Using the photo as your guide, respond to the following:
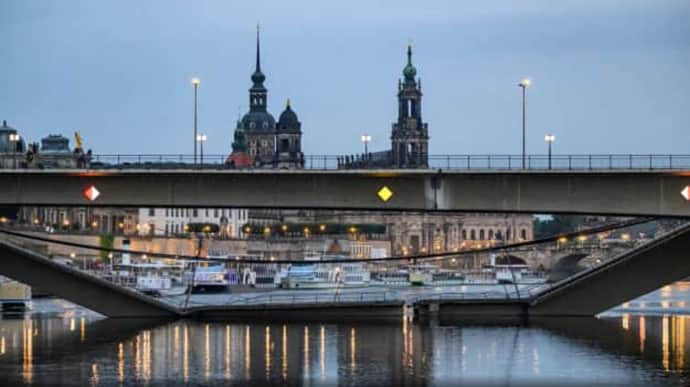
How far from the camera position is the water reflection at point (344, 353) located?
223 ft

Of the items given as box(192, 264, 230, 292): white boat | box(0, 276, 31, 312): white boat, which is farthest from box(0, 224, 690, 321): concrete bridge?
box(192, 264, 230, 292): white boat

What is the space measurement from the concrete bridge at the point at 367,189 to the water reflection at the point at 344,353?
6.72 m

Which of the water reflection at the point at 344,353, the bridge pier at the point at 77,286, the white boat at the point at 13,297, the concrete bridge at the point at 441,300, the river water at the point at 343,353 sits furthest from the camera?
the white boat at the point at 13,297

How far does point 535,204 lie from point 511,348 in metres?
9.28

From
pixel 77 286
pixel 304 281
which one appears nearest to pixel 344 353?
pixel 77 286

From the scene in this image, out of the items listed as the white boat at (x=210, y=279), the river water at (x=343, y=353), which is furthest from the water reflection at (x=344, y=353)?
the white boat at (x=210, y=279)

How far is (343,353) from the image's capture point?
78.4 m

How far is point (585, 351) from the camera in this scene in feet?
259

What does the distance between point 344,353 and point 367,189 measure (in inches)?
347

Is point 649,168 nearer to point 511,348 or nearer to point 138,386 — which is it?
point 511,348

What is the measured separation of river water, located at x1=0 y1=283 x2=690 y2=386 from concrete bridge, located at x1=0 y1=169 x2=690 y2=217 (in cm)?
672

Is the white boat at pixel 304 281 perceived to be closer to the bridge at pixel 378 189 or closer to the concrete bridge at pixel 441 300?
the concrete bridge at pixel 441 300

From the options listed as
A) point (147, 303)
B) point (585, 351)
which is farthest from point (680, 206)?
point (147, 303)

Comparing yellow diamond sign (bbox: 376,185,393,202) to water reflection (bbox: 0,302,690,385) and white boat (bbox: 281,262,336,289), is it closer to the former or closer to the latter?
water reflection (bbox: 0,302,690,385)
